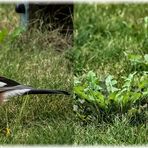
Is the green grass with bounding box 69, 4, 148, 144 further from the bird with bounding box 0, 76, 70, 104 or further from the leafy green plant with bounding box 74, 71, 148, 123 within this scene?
the bird with bounding box 0, 76, 70, 104

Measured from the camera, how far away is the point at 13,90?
422 cm

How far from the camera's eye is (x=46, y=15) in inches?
240

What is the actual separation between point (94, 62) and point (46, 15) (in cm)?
90

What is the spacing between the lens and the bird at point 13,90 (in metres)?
4.21

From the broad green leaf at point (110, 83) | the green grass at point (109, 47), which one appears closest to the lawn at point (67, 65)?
the green grass at point (109, 47)

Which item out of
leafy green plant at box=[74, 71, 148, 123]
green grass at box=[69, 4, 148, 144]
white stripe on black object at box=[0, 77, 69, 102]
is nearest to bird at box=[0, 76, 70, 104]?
white stripe on black object at box=[0, 77, 69, 102]

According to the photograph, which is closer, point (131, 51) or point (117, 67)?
point (117, 67)

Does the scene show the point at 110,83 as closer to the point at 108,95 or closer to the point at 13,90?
the point at 108,95

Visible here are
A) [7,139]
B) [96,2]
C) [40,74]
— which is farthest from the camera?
[96,2]

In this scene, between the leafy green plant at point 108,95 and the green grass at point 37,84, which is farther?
the leafy green plant at point 108,95

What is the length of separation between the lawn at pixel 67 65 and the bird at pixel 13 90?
0.04 metres

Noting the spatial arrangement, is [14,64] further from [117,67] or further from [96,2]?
[96,2]

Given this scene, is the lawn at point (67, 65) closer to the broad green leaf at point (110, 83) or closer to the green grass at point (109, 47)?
the green grass at point (109, 47)

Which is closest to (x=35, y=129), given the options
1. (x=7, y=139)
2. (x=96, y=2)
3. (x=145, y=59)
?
(x=7, y=139)
